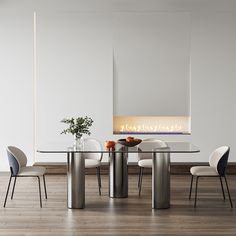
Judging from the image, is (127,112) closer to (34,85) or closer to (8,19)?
(34,85)

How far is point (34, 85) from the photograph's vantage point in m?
9.00

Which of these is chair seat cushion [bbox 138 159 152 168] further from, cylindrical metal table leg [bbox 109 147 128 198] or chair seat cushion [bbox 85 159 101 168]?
chair seat cushion [bbox 85 159 101 168]

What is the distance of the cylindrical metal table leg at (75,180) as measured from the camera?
607 centimetres

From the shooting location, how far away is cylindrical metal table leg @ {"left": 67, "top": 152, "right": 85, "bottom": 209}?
6070mm

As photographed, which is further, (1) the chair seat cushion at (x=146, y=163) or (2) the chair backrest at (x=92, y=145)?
(1) the chair seat cushion at (x=146, y=163)

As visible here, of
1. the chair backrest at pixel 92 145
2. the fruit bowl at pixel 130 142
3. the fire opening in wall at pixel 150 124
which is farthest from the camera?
the fire opening in wall at pixel 150 124

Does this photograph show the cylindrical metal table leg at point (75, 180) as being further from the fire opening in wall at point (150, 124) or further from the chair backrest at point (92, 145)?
the fire opening in wall at point (150, 124)

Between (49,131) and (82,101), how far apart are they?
2.41ft

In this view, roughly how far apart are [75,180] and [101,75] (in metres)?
3.21

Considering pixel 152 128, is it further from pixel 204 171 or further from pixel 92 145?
pixel 204 171

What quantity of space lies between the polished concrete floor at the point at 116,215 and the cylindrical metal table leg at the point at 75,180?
0.39 feet

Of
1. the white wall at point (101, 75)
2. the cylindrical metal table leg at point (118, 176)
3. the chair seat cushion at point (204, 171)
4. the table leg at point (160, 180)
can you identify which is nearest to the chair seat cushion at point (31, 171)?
the cylindrical metal table leg at point (118, 176)

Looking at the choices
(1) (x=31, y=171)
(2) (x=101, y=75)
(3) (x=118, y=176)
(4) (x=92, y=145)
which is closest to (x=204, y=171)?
(3) (x=118, y=176)

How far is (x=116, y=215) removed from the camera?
18.8 feet
